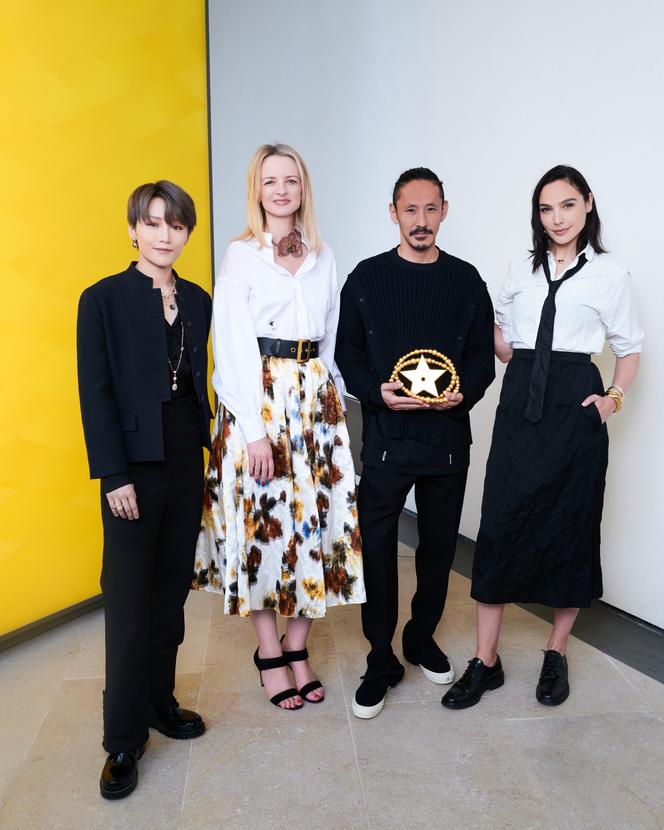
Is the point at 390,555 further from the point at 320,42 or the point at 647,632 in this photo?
the point at 320,42

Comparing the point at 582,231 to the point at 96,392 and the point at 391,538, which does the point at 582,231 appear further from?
the point at 96,392

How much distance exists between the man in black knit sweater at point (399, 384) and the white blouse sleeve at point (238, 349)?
0.31 meters

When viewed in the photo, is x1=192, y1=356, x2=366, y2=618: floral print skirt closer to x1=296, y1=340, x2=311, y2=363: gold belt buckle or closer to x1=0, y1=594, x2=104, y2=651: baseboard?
x1=296, y1=340, x2=311, y2=363: gold belt buckle

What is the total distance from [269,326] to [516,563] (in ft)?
3.56

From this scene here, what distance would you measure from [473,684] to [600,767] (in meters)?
0.44

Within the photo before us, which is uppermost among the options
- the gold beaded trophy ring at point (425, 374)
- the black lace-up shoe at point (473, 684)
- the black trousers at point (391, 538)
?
the gold beaded trophy ring at point (425, 374)

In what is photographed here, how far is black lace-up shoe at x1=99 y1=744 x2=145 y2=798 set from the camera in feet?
5.90

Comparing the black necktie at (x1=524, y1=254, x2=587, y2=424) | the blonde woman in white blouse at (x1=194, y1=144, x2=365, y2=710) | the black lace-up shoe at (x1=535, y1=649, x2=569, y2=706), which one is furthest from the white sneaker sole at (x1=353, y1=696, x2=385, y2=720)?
the black necktie at (x1=524, y1=254, x2=587, y2=424)

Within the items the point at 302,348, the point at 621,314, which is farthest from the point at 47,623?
the point at 621,314

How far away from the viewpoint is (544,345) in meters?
2.09

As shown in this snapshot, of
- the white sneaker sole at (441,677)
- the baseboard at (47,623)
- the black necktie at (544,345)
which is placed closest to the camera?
the black necktie at (544,345)

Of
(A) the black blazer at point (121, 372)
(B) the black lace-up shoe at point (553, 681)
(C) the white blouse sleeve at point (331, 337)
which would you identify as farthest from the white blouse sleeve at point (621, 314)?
(A) the black blazer at point (121, 372)

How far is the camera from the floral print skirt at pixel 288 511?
2.07 meters

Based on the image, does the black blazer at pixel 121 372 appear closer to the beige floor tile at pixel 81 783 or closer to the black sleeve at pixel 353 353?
the black sleeve at pixel 353 353
